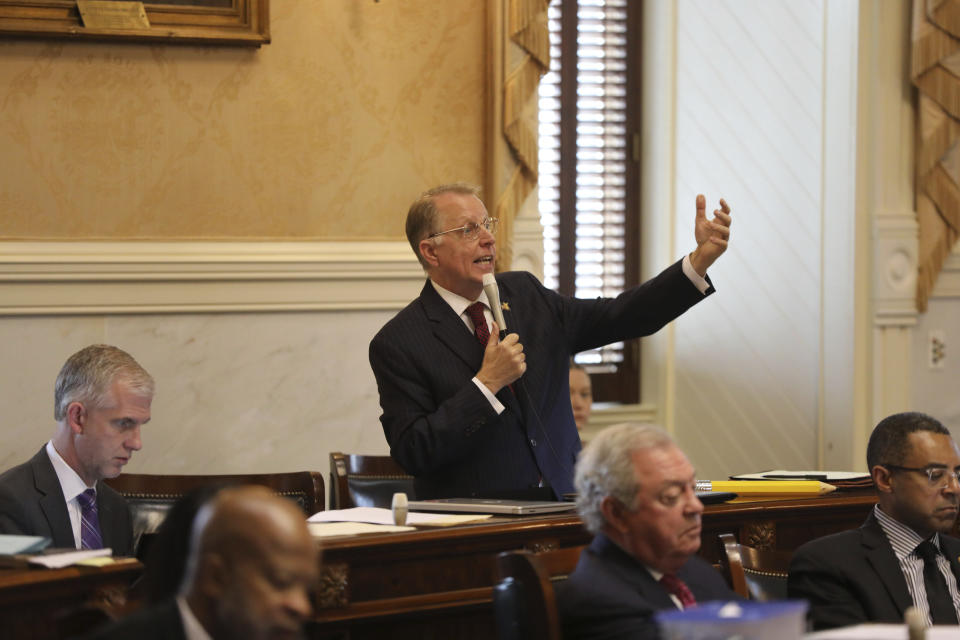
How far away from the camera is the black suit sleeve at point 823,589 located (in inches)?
119

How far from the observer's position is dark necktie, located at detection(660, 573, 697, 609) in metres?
2.61

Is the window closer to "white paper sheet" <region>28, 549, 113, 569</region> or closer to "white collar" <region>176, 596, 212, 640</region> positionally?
"white paper sheet" <region>28, 549, 113, 569</region>

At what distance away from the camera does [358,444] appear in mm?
4996

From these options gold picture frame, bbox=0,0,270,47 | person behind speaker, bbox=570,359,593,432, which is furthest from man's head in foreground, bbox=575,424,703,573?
gold picture frame, bbox=0,0,270,47

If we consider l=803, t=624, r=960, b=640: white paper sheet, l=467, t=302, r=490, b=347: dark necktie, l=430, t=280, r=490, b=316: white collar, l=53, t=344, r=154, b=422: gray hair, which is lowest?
l=803, t=624, r=960, b=640: white paper sheet

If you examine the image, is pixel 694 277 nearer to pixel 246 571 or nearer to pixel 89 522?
pixel 89 522

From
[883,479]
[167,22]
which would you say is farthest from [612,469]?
[167,22]

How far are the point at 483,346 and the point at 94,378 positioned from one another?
3.76 ft

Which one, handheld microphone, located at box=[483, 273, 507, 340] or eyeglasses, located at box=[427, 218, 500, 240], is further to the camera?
eyeglasses, located at box=[427, 218, 500, 240]

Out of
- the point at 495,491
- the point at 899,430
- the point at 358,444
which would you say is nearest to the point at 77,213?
the point at 358,444

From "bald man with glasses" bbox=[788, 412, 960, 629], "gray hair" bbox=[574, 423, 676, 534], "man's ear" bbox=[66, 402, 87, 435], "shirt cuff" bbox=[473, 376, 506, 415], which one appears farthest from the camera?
"shirt cuff" bbox=[473, 376, 506, 415]

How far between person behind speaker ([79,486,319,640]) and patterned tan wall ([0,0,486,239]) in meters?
3.15

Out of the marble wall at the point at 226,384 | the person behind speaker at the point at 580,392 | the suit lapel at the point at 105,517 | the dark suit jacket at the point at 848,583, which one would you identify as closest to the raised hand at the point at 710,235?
the dark suit jacket at the point at 848,583

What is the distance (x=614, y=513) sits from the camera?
2.60 metres
